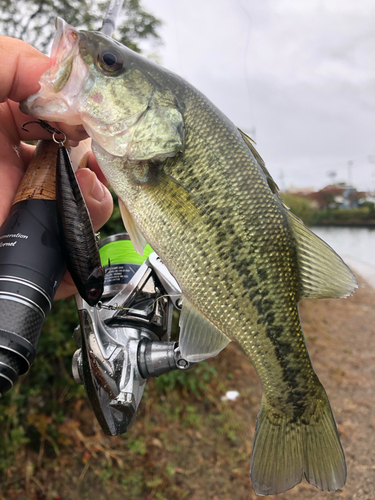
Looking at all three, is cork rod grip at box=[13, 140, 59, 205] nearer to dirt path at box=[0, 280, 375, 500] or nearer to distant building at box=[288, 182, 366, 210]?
dirt path at box=[0, 280, 375, 500]

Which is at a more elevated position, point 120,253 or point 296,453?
point 120,253

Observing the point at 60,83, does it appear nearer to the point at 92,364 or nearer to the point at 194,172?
the point at 194,172

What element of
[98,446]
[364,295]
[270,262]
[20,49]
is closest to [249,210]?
[270,262]

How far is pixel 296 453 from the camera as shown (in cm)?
130

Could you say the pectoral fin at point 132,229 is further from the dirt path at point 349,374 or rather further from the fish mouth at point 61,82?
the dirt path at point 349,374

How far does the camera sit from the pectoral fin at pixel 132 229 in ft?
4.34

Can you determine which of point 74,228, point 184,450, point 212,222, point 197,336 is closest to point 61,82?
point 74,228

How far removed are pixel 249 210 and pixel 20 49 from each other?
1.06 metres

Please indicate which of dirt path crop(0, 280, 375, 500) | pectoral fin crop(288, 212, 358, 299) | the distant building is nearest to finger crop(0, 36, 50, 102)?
pectoral fin crop(288, 212, 358, 299)

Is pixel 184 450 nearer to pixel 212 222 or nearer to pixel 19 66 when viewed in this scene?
pixel 212 222

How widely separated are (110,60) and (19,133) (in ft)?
2.04

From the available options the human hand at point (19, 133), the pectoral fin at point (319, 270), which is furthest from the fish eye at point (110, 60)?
the pectoral fin at point (319, 270)

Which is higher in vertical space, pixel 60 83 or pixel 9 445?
pixel 60 83

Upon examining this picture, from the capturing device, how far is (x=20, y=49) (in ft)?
4.38
